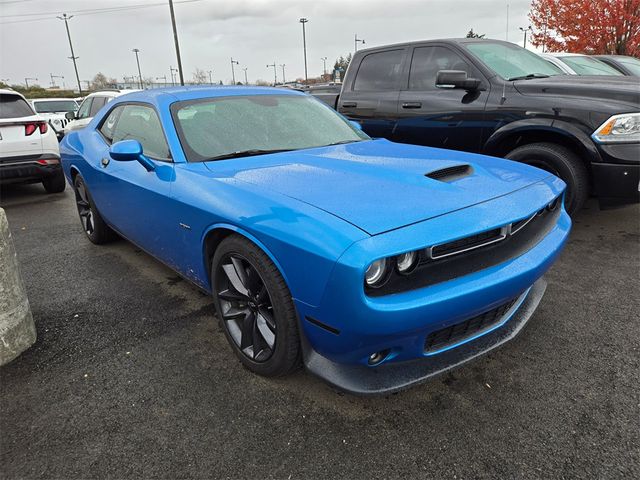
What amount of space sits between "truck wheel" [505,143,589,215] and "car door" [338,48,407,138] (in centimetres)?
169

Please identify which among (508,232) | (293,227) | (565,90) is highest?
(565,90)

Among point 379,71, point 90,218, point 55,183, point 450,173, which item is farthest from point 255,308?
point 55,183

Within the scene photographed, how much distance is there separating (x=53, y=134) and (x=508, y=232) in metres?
6.93

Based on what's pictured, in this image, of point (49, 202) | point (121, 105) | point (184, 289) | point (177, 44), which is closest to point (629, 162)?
point (184, 289)

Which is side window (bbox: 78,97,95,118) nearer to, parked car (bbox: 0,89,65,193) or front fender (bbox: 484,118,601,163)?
parked car (bbox: 0,89,65,193)

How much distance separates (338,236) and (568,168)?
313 cm

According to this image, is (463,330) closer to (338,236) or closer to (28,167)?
(338,236)

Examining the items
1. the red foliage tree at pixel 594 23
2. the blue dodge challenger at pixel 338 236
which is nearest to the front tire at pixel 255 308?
the blue dodge challenger at pixel 338 236

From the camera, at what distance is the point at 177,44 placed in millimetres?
22109

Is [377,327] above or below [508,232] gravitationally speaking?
below

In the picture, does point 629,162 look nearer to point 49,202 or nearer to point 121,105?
point 121,105

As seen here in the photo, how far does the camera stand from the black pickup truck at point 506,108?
368cm

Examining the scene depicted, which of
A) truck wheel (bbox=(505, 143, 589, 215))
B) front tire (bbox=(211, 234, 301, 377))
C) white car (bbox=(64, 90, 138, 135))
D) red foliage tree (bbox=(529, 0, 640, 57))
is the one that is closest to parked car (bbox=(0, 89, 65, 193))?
white car (bbox=(64, 90, 138, 135))

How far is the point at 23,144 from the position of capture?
6.21 meters
